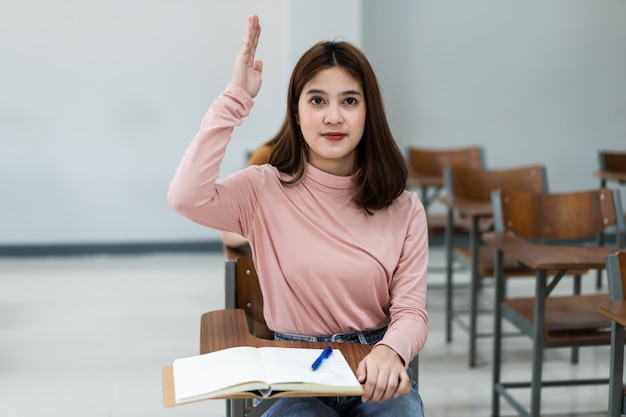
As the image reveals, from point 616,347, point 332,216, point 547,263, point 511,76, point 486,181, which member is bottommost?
point 616,347

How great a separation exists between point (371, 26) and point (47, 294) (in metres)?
2.93

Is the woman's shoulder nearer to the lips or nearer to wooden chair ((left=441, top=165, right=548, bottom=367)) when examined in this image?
the lips

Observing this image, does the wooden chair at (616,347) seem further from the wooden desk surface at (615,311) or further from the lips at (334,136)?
the lips at (334,136)

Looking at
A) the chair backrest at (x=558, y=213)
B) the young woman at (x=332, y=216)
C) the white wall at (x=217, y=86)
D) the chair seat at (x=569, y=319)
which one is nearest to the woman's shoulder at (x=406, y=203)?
the young woman at (x=332, y=216)

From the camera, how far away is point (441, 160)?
15.8 feet

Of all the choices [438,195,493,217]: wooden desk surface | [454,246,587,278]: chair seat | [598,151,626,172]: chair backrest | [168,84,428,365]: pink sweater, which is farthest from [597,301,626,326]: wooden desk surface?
[598,151,626,172]: chair backrest

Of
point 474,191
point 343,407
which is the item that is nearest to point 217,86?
point 474,191

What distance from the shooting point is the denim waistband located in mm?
1721

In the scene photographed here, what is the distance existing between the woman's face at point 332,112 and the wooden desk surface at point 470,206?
1.83 meters

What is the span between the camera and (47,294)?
4707 mm

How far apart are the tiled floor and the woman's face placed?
1.56 meters

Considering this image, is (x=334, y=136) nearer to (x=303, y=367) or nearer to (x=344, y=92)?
(x=344, y=92)

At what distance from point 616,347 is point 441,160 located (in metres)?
2.91

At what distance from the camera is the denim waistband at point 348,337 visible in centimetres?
172
